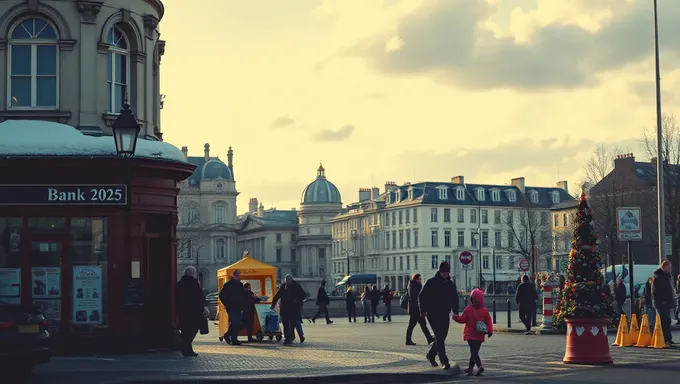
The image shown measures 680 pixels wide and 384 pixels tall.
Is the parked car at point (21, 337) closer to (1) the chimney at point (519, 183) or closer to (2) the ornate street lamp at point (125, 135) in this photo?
(2) the ornate street lamp at point (125, 135)

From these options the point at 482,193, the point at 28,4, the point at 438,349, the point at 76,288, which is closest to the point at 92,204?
the point at 76,288

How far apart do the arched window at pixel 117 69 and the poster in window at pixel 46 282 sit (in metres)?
3.78

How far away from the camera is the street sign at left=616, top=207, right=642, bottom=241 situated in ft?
90.0

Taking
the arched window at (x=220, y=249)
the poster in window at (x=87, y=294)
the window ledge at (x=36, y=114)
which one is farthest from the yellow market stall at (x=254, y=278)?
the arched window at (x=220, y=249)

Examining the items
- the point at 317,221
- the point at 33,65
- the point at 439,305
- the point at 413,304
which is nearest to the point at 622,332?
the point at 413,304

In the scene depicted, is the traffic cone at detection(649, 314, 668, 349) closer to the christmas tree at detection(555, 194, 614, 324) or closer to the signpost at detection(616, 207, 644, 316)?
the signpost at detection(616, 207, 644, 316)

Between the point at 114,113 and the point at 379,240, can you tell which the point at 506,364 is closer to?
the point at 114,113

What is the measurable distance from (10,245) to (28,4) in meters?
5.17

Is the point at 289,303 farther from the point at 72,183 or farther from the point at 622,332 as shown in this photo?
the point at 622,332

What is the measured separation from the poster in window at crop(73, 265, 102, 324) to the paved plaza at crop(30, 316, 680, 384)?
117 cm

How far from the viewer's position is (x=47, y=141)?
23141 mm

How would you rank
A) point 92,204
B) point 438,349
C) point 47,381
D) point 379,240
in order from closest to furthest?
1. point 47,381
2. point 438,349
3. point 92,204
4. point 379,240

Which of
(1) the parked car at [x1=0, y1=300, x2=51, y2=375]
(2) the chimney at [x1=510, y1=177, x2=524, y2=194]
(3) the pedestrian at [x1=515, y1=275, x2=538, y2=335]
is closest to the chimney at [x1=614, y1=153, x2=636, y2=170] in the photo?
(2) the chimney at [x1=510, y1=177, x2=524, y2=194]

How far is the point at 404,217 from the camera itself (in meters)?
146
